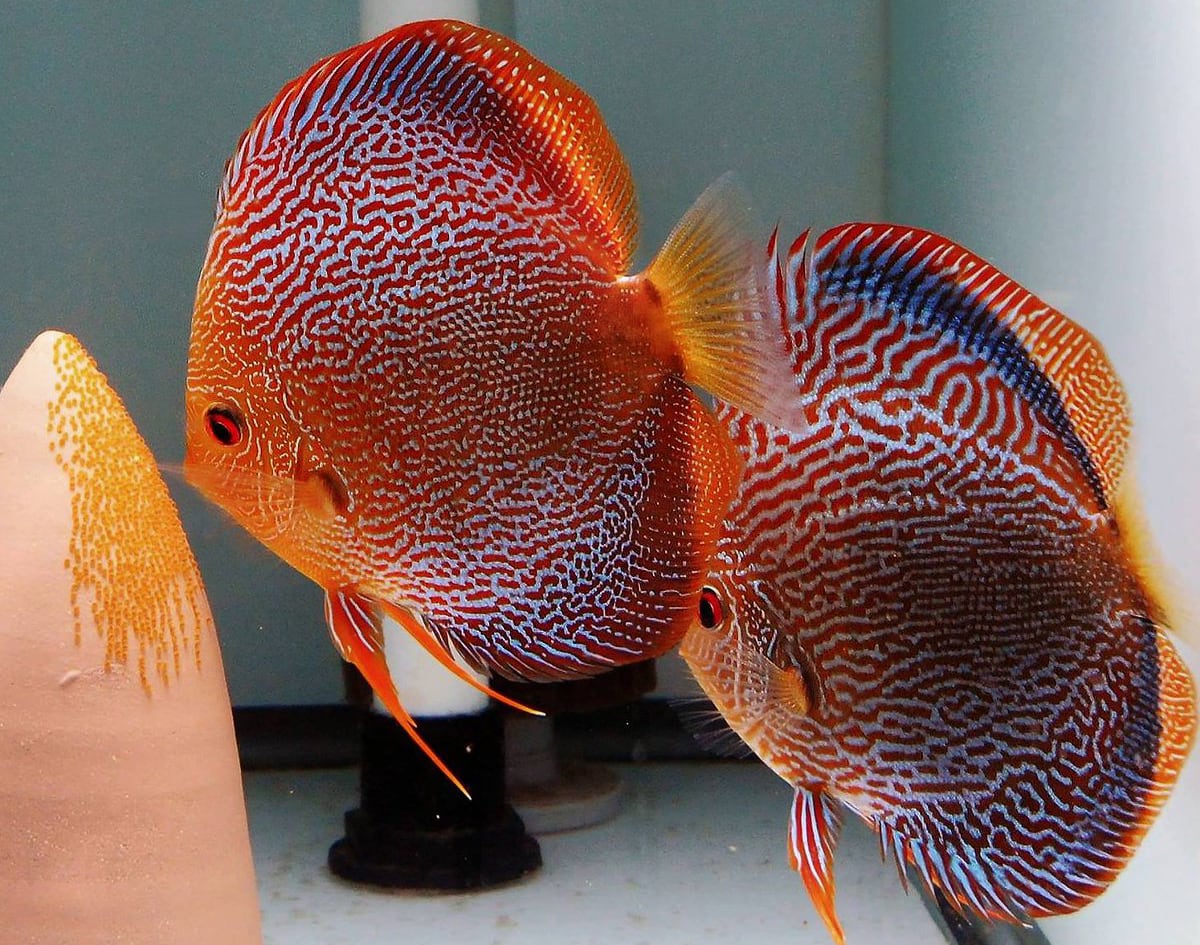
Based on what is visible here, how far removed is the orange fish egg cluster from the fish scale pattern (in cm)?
24

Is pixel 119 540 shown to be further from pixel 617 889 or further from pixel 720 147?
pixel 617 889

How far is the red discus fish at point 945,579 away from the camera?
417 mm

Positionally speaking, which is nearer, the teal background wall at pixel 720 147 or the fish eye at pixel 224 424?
the fish eye at pixel 224 424

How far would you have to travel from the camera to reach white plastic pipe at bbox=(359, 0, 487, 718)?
72cm

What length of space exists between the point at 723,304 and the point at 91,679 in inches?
16.2

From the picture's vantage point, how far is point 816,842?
44cm

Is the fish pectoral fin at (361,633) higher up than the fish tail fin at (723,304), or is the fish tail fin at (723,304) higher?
the fish tail fin at (723,304)

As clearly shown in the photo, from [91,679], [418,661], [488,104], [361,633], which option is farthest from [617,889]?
[488,104]

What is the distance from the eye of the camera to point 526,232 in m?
0.42

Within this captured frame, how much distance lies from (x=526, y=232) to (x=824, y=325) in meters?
0.11

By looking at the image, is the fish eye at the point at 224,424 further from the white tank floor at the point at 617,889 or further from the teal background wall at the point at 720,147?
the white tank floor at the point at 617,889

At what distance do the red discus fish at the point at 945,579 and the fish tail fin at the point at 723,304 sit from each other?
1cm

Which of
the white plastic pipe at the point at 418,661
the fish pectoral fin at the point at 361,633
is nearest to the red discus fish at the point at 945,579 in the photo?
the fish pectoral fin at the point at 361,633

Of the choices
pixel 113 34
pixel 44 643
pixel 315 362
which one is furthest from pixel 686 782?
pixel 113 34
